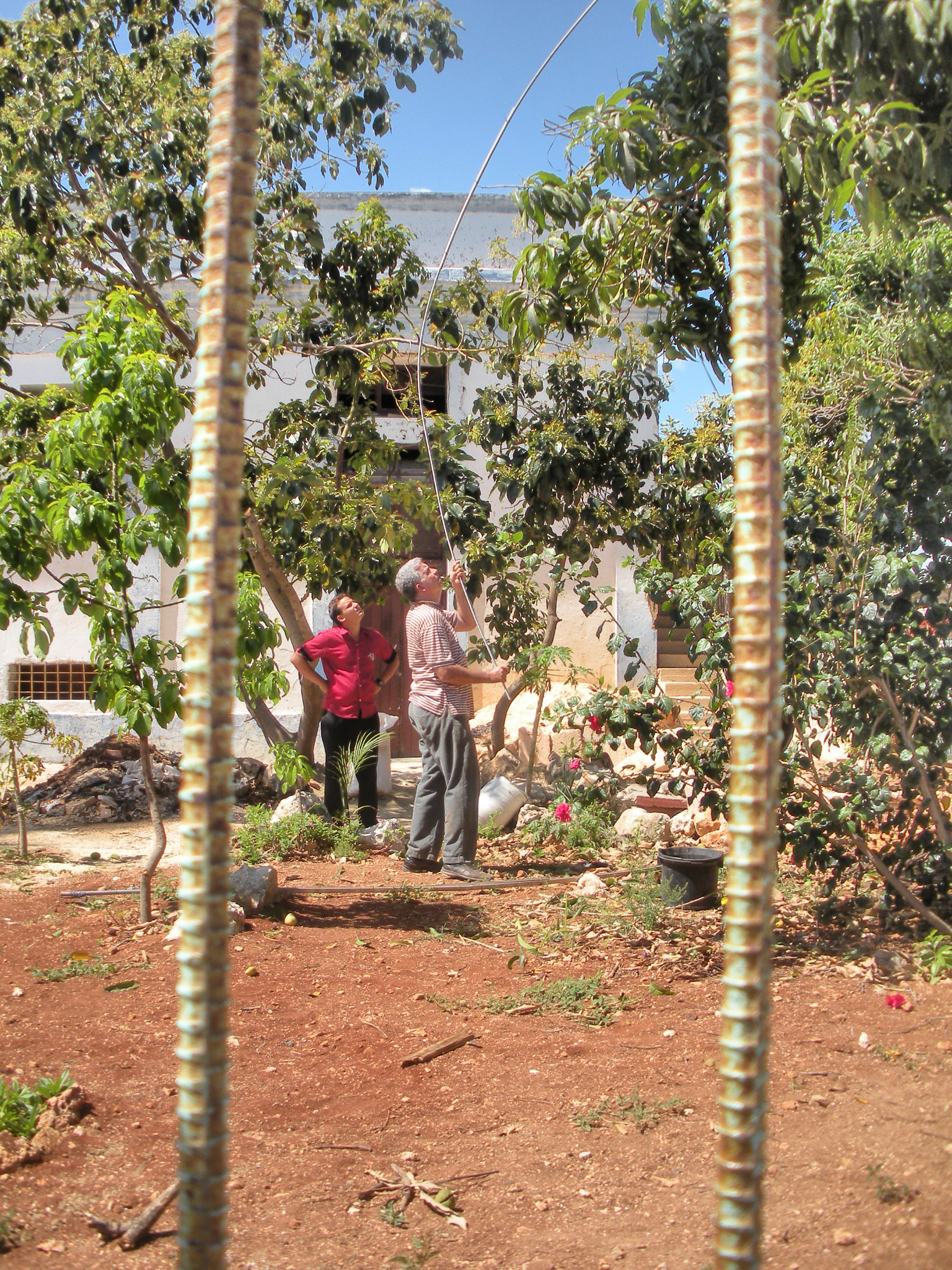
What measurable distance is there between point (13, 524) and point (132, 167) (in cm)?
393

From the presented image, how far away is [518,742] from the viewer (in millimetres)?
9328

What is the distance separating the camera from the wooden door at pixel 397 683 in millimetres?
10992

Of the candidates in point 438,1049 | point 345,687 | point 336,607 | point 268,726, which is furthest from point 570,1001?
point 268,726

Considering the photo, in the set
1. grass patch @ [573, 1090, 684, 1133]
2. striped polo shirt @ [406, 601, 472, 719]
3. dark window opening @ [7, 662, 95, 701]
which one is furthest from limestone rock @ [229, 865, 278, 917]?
dark window opening @ [7, 662, 95, 701]

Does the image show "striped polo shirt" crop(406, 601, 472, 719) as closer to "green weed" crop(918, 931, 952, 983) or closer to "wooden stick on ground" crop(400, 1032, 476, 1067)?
"wooden stick on ground" crop(400, 1032, 476, 1067)

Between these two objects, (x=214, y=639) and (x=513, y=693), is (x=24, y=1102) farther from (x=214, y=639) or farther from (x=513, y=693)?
(x=513, y=693)

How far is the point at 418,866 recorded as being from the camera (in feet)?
20.3

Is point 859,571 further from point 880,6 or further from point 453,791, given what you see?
point 453,791

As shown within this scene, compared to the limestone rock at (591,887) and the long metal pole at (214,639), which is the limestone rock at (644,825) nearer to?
the limestone rock at (591,887)

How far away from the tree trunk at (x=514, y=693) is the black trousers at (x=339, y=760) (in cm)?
108

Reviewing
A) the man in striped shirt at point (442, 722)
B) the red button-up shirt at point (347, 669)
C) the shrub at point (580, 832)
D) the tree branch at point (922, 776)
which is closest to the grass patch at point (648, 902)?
the man in striped shirt at point (442, 722)

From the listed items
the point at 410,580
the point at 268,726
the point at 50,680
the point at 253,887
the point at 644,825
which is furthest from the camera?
the point at 50,680

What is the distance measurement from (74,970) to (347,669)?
3.28 metres

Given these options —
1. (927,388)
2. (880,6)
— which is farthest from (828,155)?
(927,388)
